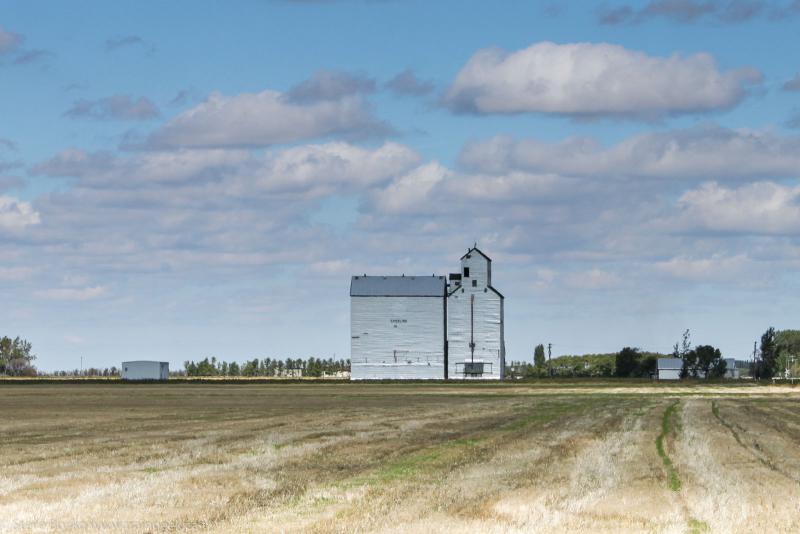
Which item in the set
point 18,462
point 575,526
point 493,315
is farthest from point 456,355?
point 575,526

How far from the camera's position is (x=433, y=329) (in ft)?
485

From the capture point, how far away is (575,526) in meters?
19.6

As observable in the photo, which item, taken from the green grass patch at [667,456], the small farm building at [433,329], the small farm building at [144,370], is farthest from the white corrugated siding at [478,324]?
the green grass patch at [667,456]

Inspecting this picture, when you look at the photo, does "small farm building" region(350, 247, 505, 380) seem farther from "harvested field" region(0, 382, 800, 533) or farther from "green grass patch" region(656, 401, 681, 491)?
"harvested field" region(0, 382, 800, 533)

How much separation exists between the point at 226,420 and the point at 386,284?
101 metres

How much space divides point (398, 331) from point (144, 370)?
151 feet

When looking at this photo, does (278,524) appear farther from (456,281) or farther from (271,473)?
(456,281)

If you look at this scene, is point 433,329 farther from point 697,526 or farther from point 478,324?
point 697,526

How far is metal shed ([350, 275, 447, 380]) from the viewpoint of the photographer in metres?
147

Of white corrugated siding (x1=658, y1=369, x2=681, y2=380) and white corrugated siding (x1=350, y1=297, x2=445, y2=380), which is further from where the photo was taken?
white corrugated siding (x1=658, y1=369, x2=681, y2=380)

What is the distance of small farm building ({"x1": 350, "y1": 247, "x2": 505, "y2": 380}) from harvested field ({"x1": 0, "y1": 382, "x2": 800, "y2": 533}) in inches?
3834

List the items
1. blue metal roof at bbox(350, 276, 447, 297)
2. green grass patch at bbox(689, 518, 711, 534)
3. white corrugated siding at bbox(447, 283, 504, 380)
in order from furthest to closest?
blue metal roof at bbox(350, 276, 447, 297) < white corrugated siding at bbox(447, 283, 504, 380) < green grass patch at bbox(689, 518, 711, 534)

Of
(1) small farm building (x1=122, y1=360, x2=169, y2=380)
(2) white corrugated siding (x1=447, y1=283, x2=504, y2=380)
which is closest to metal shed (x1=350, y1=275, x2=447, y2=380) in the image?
(2) white corrugated siding (x1=447, y1=283, x2=504, y2=380)

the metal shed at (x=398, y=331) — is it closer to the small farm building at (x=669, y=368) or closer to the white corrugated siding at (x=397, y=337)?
the white corrugated siding at (x=397, y=337)
